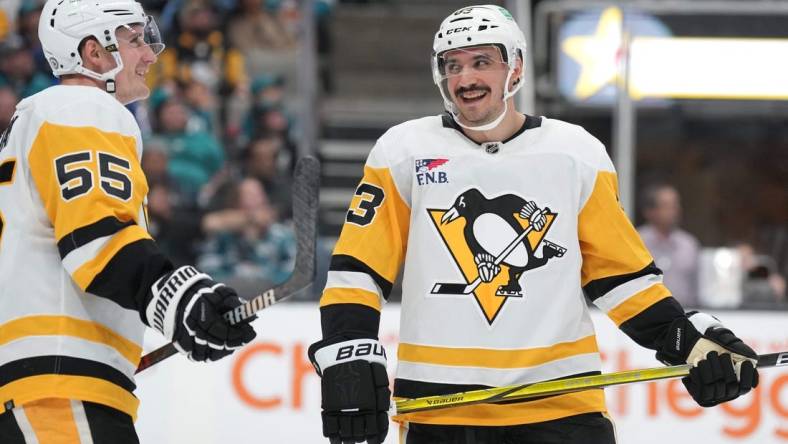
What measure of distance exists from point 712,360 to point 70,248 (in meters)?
1.23

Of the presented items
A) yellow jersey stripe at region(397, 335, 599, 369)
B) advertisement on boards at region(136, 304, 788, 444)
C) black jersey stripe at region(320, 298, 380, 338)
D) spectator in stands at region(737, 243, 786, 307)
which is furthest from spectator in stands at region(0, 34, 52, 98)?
yellow jersey stripe at region(397, 335, 599, 369)

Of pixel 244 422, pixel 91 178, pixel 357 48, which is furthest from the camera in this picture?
pixel 357 48

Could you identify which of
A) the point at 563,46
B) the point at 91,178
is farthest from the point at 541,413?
the point at 563,46

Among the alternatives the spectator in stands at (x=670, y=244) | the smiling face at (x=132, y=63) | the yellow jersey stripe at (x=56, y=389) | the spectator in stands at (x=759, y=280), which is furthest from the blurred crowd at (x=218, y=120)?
the yellow jersey stripe at (x=56, y=389)

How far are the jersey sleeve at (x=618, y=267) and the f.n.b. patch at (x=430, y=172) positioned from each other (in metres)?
0.29

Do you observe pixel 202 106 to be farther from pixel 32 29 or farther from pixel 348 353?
pixel 348 353

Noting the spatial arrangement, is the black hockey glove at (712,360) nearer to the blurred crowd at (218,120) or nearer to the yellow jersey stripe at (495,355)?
A: the yellow jersey stripe at (495,355)

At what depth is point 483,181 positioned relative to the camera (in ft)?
8.98

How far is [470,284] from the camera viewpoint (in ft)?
8.84

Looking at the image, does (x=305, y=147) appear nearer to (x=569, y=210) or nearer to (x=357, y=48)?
(x=357, y=48)

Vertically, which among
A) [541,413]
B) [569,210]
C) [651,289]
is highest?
[569,210]

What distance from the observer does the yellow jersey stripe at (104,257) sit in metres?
2.45

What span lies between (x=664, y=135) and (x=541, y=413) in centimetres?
421

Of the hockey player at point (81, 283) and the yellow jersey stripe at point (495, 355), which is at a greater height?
the hockey player at point (81, 283)
